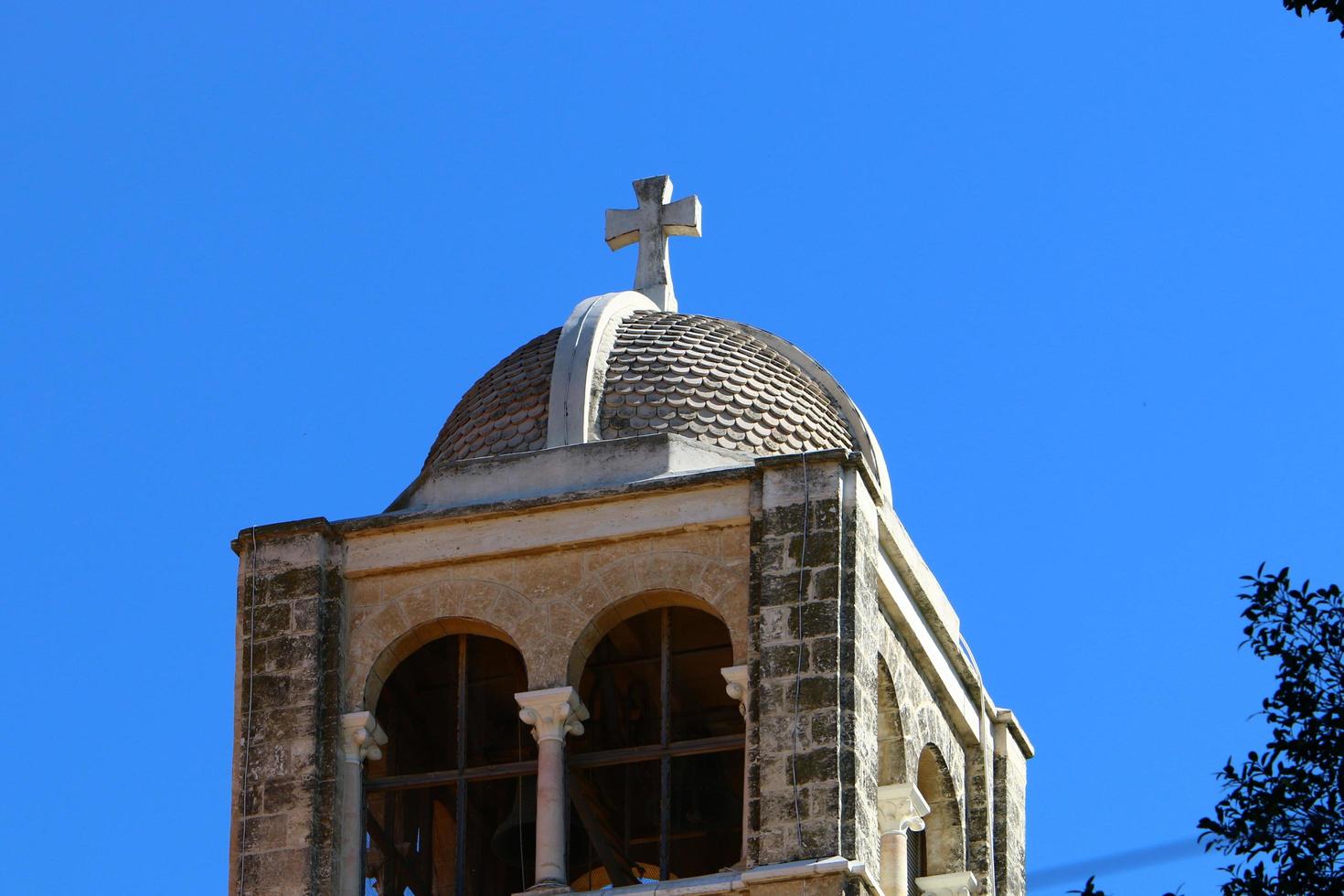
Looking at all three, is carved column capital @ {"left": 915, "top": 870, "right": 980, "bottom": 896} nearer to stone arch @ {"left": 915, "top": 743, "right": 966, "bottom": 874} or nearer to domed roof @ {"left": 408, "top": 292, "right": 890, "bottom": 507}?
stone arch @ {"left": 915, "top": 743, "right": 966, "bottom": 874}

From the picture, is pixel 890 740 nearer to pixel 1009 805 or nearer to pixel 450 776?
pixel 1009 805

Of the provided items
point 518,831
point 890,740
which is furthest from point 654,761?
point 890,740

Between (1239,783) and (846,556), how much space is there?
9.70m

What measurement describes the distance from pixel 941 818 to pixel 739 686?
10.7ft

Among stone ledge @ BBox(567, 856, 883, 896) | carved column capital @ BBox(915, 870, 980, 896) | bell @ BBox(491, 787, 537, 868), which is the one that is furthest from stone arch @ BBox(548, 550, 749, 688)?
carved column capital @ BBox(915, 870, 980, 896)

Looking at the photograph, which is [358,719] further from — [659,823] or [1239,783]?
[1239,783]

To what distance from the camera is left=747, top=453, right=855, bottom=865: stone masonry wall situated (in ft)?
80.6

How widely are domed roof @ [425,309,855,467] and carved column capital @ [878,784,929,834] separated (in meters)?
2.71

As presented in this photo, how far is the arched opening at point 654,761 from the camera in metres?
26.8

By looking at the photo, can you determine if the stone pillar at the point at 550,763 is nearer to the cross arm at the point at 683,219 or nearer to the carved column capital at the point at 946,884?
the carved column capital at the point at 946,884

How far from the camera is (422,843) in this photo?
27.3m

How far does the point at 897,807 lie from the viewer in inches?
1054

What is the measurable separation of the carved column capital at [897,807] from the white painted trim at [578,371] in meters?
3.41

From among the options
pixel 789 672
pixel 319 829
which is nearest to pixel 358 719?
pixel 319 829
